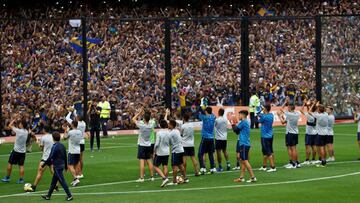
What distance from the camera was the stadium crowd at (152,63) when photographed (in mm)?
51812

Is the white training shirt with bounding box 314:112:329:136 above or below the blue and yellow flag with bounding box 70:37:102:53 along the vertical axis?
below

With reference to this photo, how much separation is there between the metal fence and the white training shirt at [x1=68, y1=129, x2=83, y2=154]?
16.6m

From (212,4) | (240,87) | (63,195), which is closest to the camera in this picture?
(63,195)

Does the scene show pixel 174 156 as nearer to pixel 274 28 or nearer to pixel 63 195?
pixel 63 195

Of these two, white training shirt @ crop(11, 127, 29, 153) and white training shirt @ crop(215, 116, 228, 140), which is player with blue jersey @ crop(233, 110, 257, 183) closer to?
white training shirt @ crop(215, 116, 228, 140)

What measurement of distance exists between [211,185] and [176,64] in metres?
24.9

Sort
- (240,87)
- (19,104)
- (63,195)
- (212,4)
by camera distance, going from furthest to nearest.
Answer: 1. (212,4)
2. (240,87)
3. (19,104)
4. (63,195)

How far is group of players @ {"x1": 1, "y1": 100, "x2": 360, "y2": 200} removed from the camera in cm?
3134

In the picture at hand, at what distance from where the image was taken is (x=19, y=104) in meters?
49.9

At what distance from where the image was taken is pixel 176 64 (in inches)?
2190

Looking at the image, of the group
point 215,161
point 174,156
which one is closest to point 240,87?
point 215,161

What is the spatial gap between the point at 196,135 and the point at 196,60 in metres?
7.16

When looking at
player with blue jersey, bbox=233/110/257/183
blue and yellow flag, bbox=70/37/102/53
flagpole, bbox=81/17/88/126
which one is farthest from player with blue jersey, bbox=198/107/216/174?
blue and yellow flag, bbox=70/37/102/53

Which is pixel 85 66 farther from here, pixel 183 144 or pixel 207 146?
pixel 183 144
